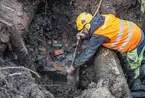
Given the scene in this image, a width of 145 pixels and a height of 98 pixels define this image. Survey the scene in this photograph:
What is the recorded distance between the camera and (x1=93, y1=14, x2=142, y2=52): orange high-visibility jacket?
694 centimetres

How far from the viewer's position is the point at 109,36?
6.95m

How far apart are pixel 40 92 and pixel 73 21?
323 centimetres

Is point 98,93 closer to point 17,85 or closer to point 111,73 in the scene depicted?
point 111,73

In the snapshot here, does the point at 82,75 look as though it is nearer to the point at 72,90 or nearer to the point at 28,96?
the point at 72,90

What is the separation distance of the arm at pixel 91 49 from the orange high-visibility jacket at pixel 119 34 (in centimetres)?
8

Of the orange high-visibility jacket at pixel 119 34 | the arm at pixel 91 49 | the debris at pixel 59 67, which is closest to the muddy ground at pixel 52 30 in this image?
the debris at pixel 59 67

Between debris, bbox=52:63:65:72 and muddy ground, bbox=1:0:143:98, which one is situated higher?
muddy ground, bbox=1:0:143:98

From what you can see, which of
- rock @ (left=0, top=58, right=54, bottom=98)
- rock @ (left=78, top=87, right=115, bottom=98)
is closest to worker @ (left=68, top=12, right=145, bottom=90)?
rock @ (left=78, top=87, right=115, bottom=98)

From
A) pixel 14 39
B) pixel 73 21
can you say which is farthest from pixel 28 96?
pixel 73 21

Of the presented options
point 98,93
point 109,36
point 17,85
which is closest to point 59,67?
point 109,36

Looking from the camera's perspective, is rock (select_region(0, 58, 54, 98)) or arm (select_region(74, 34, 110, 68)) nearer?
rock (select_region(0, 58, 54, 98))

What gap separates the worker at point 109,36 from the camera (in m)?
6.93

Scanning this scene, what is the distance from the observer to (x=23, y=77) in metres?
5.83

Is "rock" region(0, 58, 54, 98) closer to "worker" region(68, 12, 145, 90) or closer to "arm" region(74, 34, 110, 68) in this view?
"arm" region(74, 34, 110, 68)
